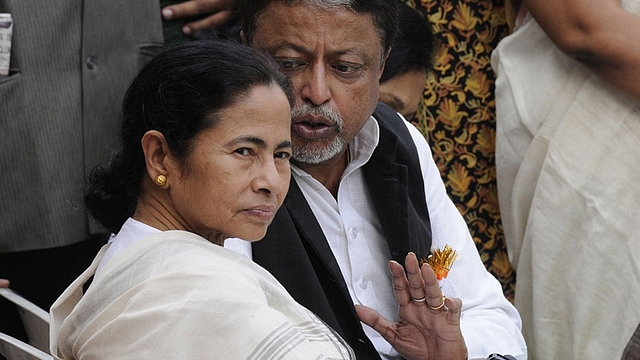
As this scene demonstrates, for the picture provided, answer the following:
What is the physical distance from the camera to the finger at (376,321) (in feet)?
7.97

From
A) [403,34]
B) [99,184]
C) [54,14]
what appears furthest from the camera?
[403,34]

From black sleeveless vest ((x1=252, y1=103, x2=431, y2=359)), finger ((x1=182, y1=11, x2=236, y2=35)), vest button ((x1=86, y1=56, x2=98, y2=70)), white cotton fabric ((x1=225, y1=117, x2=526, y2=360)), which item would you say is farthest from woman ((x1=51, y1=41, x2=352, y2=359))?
finger ((x1=182, y1=11, x2=236, y2=35))

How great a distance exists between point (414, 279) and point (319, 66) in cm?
56

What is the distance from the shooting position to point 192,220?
1987 mm

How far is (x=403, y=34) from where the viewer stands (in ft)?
11.5

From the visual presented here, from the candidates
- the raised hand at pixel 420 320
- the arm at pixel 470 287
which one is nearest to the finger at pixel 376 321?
the raised hand at pixel 420 320

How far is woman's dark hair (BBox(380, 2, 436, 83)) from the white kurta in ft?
5.54

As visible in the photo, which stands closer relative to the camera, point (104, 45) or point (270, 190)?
point (270, 190)

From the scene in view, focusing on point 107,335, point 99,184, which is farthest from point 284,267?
point 107,335

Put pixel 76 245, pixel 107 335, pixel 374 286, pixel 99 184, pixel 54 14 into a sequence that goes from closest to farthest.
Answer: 1. pixel 107 335
2. pixel 99 184
3. pixel 374 286
4. pixel 54 14
5. pixel 76 245

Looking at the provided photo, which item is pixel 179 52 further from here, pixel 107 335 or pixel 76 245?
pixel 76 245

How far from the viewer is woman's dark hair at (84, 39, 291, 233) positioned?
1.93 metres

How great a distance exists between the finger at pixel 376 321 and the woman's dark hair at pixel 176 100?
23.6 inches

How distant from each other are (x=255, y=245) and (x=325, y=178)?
0.38 meters
